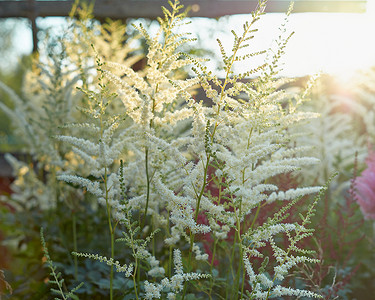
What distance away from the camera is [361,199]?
3008 millimetres

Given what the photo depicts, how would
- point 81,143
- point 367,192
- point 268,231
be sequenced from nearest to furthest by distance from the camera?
point 268,231, point 81,143, point 367,192

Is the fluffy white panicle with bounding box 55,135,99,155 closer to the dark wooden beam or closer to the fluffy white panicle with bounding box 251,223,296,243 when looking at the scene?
the fluffy white panicle with bounding box 251,223,296,243

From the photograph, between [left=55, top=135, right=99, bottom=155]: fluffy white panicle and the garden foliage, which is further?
[left=55, top=135, right=99, bottom=155]: fluffy white panicle

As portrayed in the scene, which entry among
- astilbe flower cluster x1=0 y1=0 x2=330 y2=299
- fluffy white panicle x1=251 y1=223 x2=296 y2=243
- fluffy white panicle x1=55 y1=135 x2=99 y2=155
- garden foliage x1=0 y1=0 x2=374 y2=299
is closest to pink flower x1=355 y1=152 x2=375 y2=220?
garden foliage x1=0 y1=0 x2=374 y2=299

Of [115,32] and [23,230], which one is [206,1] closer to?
[115,32]

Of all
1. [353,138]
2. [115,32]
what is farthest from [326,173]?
[115,32]

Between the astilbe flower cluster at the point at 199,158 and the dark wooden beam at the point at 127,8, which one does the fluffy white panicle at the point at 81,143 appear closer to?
the astilbe flower cluster at the point at 199,158

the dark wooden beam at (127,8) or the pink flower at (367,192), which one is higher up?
the dark wooden beam at (127,8)

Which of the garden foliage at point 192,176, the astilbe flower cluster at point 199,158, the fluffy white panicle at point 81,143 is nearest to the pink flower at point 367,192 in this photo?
the garden foliage at point 192,176

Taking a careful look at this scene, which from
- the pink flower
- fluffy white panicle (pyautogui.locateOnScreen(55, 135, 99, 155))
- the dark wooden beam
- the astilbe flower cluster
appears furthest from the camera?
the dark wooden beam

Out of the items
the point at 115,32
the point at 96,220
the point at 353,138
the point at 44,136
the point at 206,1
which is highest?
the point at 206,1

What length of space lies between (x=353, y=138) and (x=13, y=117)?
3650 mm

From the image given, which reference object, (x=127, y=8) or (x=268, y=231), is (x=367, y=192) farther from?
(x=127, y=8)

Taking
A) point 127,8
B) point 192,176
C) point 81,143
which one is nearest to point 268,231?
point 192,176
